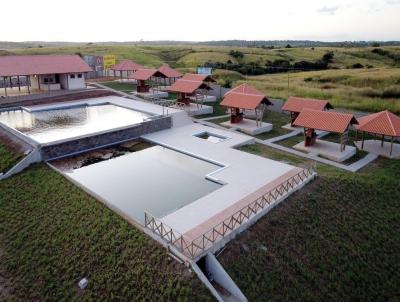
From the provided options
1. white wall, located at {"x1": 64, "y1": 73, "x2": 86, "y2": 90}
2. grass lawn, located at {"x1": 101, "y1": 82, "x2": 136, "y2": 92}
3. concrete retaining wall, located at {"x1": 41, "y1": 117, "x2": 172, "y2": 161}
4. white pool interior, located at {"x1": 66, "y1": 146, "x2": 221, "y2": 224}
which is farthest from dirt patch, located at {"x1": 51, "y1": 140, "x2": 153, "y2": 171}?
grass lawn, located at {"x1": 101, "y1": 82, "x2": 136, "y2": 92}

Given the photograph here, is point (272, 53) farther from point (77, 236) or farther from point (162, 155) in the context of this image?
point (77, 236)

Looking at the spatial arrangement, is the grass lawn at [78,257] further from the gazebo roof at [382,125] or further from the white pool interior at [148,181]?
the gazebo roof at [382,125]

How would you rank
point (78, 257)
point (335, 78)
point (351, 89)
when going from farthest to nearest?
point (335, 78)
point (351, 89)
point (78, 257)

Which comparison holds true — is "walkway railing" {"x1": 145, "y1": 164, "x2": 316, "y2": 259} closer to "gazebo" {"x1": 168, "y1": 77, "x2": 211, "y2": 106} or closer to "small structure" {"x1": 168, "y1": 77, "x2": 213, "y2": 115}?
"small structure" {"x1": 168, "y1": 77, "x2": 213, "y2": 115}

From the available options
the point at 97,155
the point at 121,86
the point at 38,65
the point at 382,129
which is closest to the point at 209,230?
the point at 97,155

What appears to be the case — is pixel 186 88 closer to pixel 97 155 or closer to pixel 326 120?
pixel 97 155

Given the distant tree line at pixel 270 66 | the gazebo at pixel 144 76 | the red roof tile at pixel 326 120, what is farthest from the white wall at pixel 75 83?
the distant tree line at pixel 270 66
